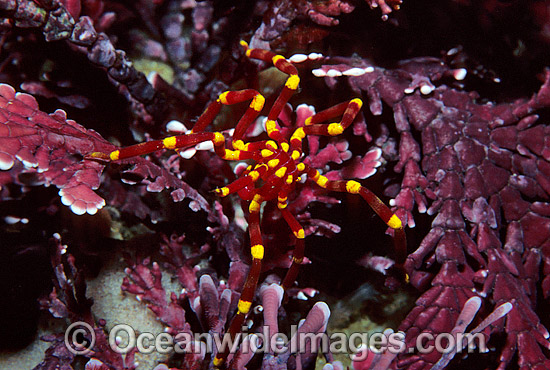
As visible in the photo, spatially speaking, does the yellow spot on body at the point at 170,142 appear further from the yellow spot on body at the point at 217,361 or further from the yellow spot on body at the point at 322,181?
the yellow spot on body at the point at 217,361

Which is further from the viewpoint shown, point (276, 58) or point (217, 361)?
point (276, 58)

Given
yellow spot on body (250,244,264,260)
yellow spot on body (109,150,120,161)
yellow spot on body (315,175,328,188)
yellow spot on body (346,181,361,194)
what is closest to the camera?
yellow spot on body (109,150,120,161)

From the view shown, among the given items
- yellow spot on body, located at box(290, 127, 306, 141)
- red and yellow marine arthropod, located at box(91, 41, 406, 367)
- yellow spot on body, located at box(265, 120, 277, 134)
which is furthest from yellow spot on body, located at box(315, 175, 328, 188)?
yellow spot on body, located at box(265, 120, 277, 134)

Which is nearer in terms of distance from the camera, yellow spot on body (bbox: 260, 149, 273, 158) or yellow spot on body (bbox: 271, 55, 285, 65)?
yellow spot on body (bbox: 260, 149, 273, 158)

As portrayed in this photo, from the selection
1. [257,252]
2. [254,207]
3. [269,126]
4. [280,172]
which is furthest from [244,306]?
[269,126]

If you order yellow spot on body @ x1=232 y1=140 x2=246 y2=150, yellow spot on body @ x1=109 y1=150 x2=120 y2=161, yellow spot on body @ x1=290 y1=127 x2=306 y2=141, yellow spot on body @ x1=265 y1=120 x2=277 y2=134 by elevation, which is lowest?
yellow spot on body @ x1=232 y1=140 x2=246 y2=150

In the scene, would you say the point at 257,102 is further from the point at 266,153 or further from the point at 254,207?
the point at 254,207

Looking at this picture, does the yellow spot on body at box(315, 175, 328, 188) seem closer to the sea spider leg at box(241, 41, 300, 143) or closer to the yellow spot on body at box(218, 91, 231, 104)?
the sea spider leg at box(241, 41, 300, 143)

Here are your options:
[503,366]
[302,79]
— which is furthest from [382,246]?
[302,79]
